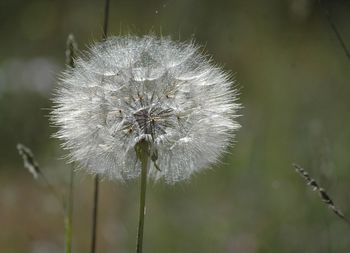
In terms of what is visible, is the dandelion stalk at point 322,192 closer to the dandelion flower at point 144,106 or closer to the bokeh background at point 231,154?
the dandelion flower at point 144,106

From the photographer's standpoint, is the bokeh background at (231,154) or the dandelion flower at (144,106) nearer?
the dandelion flower at (144,106)

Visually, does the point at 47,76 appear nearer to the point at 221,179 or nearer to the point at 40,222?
the point at 40,222

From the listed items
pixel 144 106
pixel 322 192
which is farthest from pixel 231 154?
pixel 322 192

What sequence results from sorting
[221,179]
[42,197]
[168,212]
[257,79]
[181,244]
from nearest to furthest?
[181,244], [168,212], [221,179], [42,197], [257,79]

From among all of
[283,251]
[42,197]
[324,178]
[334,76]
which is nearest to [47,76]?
[42,197]

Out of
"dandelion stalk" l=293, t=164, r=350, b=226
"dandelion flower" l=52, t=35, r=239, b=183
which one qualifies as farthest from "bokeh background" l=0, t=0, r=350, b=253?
"dandelion stalk" l=293, t=164, r=350, b=226

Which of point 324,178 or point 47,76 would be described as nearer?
point 324,178

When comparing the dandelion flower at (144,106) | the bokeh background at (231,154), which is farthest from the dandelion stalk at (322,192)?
the bokeh background at (231,154)
